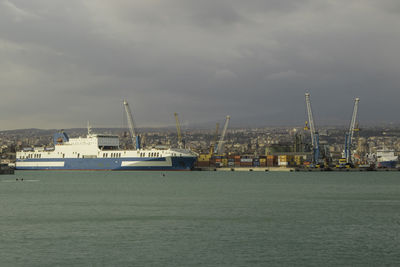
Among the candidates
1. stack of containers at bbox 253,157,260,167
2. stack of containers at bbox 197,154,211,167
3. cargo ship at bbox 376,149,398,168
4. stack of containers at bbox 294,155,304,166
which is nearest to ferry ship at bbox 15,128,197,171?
stack of containers at bbox 197,154,211,167

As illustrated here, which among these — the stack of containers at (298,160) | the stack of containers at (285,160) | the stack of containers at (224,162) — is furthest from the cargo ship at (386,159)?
the stack of containers at (224,162)

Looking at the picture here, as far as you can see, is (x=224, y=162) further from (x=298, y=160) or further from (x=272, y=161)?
(x=298, y=160)

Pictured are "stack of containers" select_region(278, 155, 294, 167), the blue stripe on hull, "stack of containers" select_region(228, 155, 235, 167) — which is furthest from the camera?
"stack of containers" select_region(228, 155, 235, 167)

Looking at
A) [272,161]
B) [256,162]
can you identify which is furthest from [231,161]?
[272,161]

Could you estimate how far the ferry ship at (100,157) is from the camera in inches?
4678

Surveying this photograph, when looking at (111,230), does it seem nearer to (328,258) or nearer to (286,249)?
(286,249)

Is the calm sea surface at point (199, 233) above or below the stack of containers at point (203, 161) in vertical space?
below

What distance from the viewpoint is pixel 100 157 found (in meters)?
125

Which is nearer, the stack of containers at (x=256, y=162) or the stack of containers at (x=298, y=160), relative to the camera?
the stack of containers at (x=256, y=162)

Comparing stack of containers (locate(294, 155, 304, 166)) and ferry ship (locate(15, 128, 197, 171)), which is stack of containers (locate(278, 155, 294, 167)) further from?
ferry ship (locate(15, 128, 197, 171))

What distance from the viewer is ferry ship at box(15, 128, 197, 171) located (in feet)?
390

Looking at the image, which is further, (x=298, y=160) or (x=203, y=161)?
(x=298, y=160)

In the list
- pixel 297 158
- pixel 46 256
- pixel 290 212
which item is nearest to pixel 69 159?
pixel 297 158

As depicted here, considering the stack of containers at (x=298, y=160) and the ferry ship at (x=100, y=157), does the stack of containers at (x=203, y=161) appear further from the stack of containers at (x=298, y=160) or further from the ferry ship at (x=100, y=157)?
the ferry ship at (x=100, y=157)
